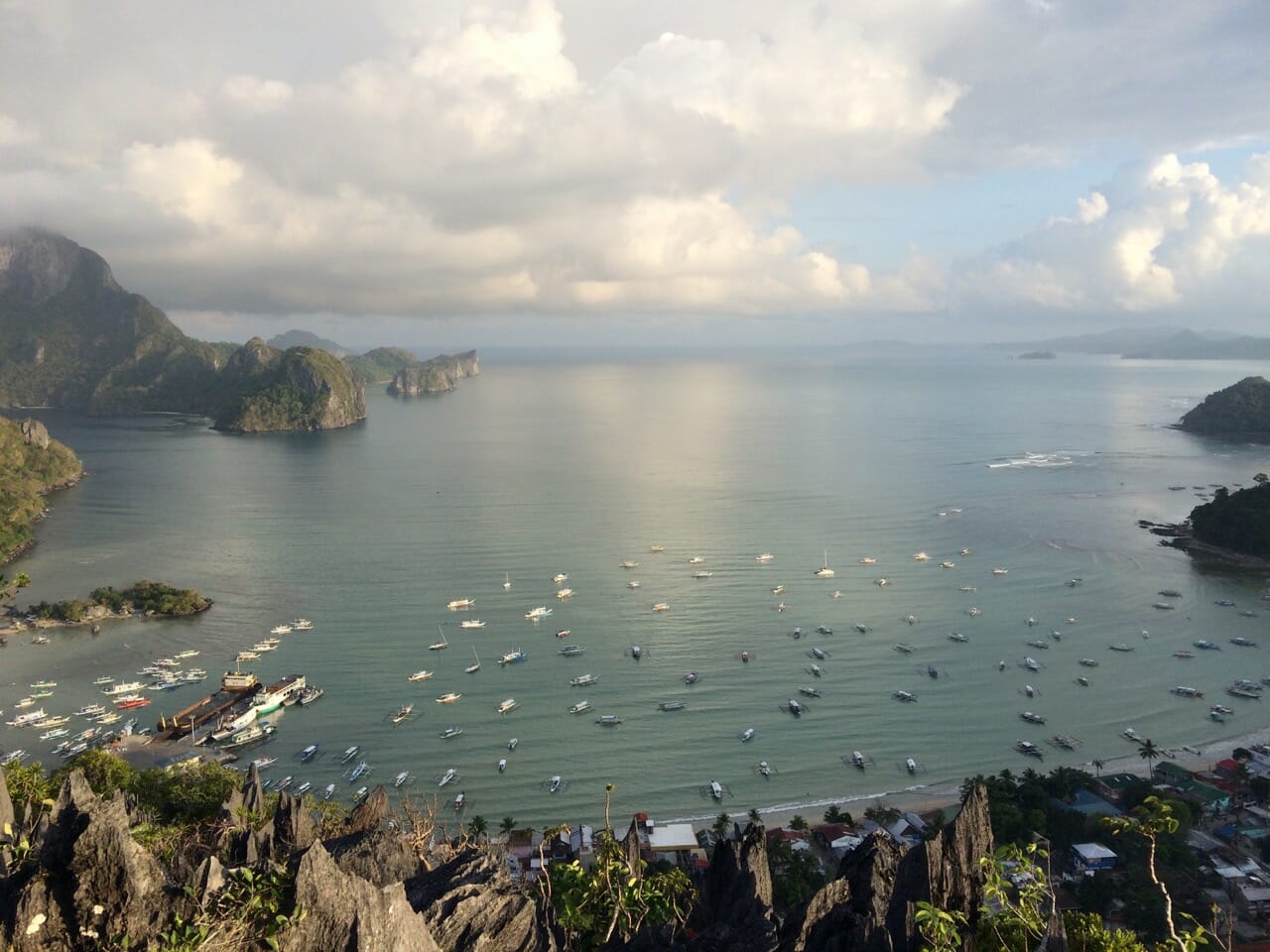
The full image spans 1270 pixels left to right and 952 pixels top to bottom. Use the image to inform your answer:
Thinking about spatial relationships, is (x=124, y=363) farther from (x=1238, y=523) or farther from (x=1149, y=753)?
(x=1149, y=753)

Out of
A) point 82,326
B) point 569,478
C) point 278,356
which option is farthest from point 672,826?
point 82,326

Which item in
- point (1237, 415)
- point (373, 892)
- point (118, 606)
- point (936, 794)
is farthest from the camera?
point (1237, 415)

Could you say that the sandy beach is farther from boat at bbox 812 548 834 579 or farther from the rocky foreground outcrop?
boat at bbox 812 548 834 579

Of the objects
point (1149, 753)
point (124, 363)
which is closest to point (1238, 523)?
point (1149, 753)

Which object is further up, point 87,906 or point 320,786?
point 87,906

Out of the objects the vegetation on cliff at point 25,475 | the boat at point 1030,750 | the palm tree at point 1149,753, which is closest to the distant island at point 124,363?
the vegetation on cliff at point 25,475

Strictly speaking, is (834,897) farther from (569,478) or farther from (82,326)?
(82,326)
